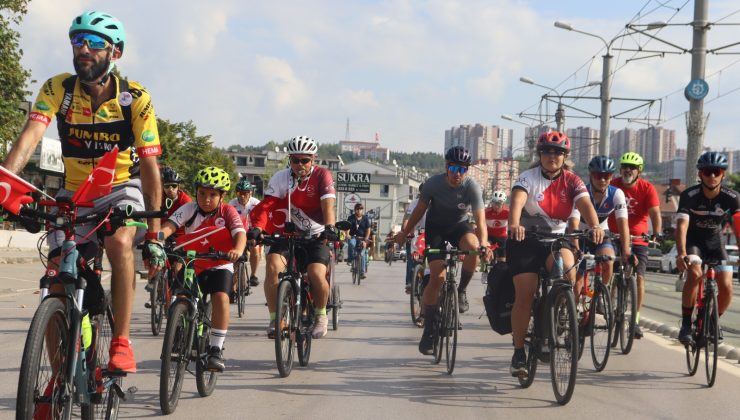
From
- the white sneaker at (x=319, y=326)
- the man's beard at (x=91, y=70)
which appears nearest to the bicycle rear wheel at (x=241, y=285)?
the white sneaker at (x=319, y=326)

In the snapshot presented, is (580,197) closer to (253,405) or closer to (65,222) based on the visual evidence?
(253,405)

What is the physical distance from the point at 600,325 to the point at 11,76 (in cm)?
2517

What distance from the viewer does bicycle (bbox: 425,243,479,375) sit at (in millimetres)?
8938

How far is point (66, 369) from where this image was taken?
15.3 feet

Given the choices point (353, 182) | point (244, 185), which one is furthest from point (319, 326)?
point (353, 182)

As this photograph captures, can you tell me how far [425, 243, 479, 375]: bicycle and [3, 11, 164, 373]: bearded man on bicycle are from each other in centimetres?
384

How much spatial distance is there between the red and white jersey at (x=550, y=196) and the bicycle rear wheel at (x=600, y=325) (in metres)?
1.32

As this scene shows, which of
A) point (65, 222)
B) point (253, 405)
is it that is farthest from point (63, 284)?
point (253, 405)

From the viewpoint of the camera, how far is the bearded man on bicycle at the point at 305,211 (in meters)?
9.16

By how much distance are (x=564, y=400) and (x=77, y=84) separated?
399 centimetres

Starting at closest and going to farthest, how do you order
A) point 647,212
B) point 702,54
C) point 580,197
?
point 580,197, point 647,212, point 702,54

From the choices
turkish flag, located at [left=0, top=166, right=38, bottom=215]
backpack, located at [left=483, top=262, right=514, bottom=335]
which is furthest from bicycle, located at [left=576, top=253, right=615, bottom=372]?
turkish flag, located at [left=0, top=166, right=38, bottom=215]

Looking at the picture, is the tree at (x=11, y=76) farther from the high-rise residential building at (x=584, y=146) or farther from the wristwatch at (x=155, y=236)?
the wristwatch at (x=155, y=236)

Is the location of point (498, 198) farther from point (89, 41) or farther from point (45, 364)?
point (45, 364)
